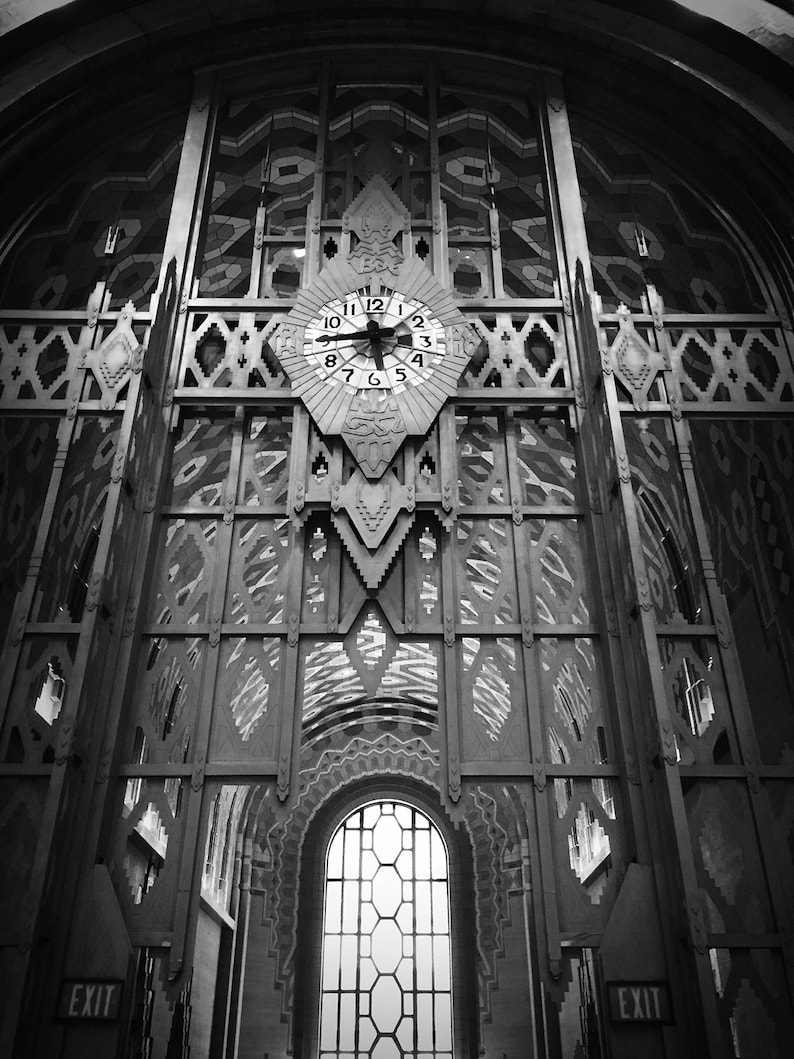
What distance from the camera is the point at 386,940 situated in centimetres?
2291

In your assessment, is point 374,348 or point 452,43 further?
point 452,43

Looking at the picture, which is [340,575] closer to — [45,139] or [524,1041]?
[45,139]

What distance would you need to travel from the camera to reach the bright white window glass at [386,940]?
21.8 meters

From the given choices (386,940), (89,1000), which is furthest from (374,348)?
(386,940)

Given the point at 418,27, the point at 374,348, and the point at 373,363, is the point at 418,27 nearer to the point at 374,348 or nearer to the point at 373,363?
the point at 374,348

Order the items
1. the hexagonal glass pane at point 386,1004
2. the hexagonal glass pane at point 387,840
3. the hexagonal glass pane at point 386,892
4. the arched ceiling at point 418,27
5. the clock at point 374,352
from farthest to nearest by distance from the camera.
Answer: the hexagonal glass pane at point 387,840 → the hexagonal glass pane at point 386,892 → the hexagonal glass pane at point 386,1004 → the arched ceiling at point 418,27 → the clock at point 374,352

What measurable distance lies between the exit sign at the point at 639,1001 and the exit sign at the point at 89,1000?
3.36m

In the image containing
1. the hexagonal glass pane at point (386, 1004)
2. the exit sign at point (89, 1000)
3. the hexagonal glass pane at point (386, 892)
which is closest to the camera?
the exit sign at point (89, 1000)

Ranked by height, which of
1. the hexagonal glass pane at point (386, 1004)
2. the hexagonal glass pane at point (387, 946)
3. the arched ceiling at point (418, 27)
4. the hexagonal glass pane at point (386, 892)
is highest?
the arched ceiling at point (418, 27)

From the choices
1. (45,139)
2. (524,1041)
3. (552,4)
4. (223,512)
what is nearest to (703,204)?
(552,4)

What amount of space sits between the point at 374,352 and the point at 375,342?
0.10 m

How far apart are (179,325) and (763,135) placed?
624 centimetres

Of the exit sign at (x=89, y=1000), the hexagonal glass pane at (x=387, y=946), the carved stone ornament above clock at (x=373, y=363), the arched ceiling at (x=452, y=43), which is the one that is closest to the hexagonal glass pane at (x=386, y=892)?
the hexagonal glass pane at (x=387, y=946)

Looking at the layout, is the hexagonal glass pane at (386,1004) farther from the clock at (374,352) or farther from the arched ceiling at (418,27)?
the arched ceiling at (418,27)
